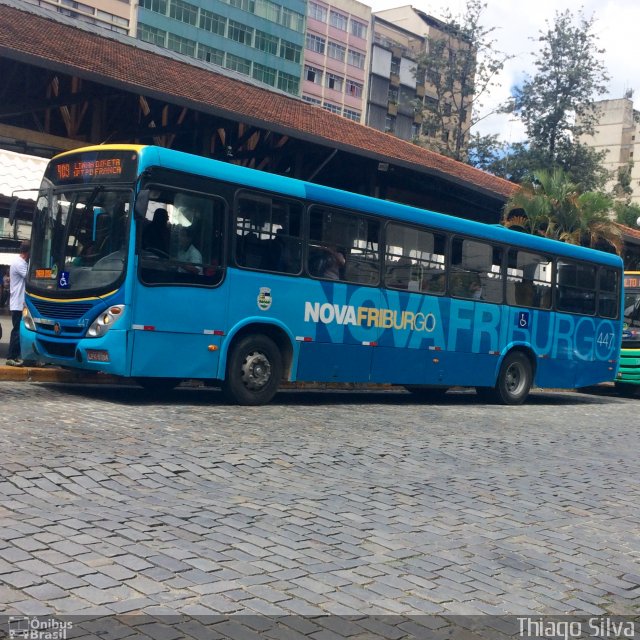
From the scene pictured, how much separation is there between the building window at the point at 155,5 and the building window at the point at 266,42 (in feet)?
25.5

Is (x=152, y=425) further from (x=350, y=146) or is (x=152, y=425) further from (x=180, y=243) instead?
(x=350, y=146)

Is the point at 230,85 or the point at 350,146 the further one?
the point at 230,85

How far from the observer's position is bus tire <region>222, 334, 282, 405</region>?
1148 cm

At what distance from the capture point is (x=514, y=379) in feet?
53.3

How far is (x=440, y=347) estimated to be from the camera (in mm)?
14469

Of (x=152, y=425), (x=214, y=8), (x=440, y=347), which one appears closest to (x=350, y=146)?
(x=440, y=347)

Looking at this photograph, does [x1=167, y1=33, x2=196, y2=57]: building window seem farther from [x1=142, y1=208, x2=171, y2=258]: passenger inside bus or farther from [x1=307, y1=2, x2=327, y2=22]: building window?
[x1=142, y1=208, x2=171, y2=258]: passenger inside bus

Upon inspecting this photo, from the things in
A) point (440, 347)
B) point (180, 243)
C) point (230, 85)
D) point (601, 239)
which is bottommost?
point (440, 347)

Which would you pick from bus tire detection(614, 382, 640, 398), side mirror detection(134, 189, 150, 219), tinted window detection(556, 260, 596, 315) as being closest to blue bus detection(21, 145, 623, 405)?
Answer: side mirror detection(134, 189, 150, 219)

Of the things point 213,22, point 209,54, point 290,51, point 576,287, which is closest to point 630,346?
point 576,287

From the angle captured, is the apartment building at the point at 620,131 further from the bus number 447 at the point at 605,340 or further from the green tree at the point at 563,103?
the bus number 447 at the point at 605,340

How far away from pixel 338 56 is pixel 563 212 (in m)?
52.8

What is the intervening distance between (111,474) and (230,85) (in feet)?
62.6

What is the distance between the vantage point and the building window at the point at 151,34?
62.5 metres
